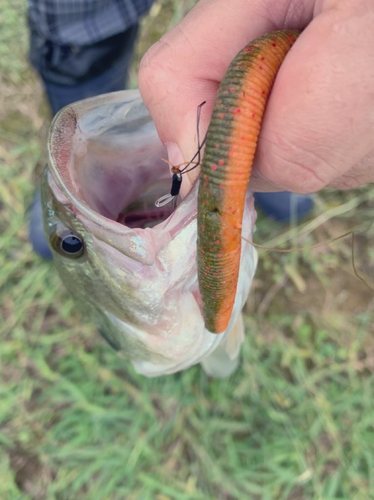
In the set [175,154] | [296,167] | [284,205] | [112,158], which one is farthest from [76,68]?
[296,167]

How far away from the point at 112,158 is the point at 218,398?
1.41 m

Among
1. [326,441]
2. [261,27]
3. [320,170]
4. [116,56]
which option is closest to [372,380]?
[326,441]

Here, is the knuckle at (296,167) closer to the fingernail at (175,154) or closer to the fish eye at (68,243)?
the fingernail at (175,154)

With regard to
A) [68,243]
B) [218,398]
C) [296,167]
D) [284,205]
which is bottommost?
[218,398]

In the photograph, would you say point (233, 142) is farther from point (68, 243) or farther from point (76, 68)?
point (76, 68)

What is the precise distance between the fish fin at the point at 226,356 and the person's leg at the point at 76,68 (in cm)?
108

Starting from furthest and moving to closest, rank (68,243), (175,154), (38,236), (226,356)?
(38,236) < (226,356) < (68,243) < (175,154)

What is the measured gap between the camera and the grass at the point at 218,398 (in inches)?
87.0

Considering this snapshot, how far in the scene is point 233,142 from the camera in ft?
2.53

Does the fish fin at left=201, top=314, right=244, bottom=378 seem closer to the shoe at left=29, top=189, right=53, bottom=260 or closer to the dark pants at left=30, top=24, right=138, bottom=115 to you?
the shoe at left=29, top=189, right=53, bottom=260

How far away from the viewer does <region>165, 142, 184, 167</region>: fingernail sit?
1.04m

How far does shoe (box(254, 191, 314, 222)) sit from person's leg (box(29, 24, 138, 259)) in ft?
3.31

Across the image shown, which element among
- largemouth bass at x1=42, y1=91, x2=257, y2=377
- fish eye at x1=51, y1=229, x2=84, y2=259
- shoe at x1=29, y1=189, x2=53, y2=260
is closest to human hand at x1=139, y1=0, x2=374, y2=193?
largemouth bass at x1=42, y1=91, x2=257, y2=377

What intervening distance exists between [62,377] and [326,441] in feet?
4.40
